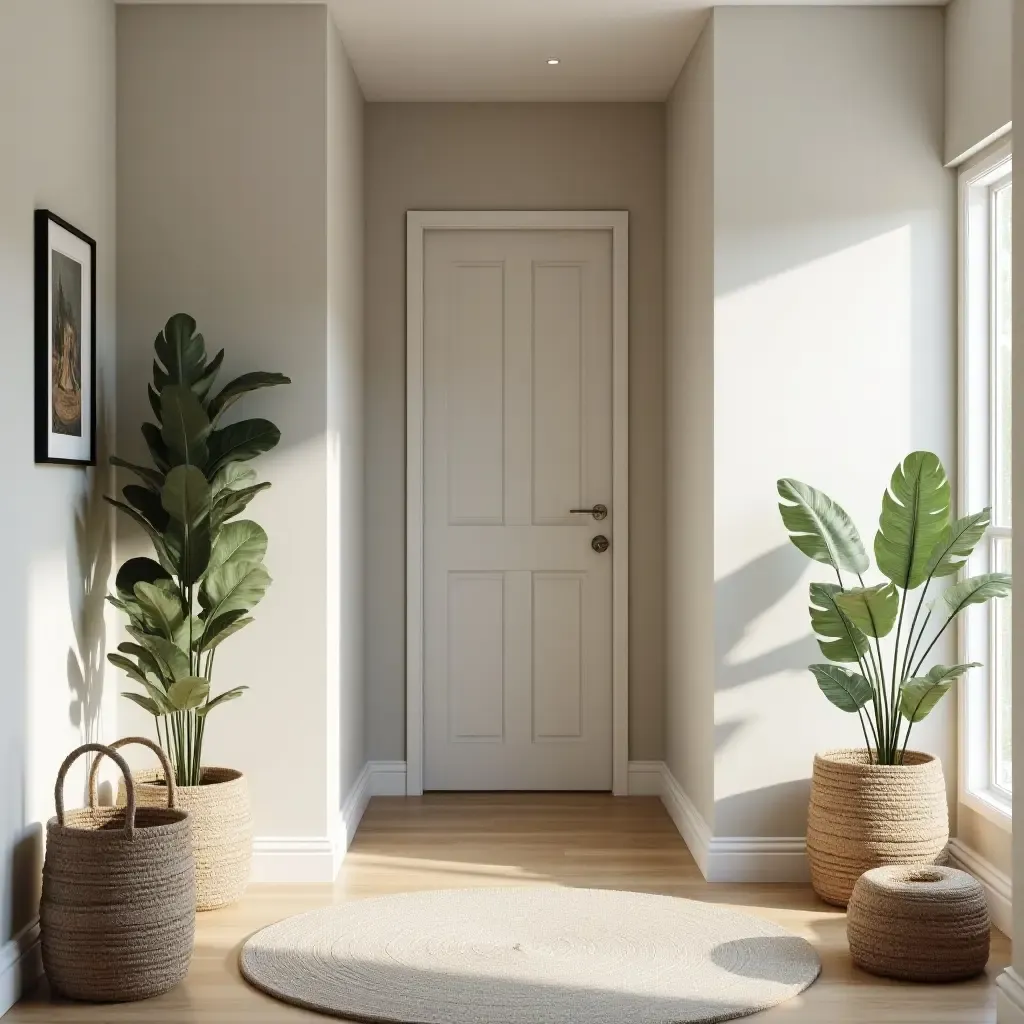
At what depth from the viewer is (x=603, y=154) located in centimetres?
491

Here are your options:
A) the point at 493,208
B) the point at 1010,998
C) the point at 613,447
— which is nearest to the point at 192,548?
the point at 613,447

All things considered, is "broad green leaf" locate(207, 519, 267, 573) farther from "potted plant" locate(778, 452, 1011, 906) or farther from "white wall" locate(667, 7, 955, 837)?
"potted plant" locate(778, 452, 1011, 906)

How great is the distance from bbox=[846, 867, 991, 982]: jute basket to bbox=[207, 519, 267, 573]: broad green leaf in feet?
5.92

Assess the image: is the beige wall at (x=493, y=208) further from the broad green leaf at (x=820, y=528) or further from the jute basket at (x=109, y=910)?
the jute basket at (x=109, y=910)

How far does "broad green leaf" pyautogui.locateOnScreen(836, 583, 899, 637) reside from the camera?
340cm

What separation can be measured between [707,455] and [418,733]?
1.72 metres

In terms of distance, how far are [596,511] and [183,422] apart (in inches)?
76.4

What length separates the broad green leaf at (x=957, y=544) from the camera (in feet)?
11.3

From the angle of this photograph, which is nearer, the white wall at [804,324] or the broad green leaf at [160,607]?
the broad green leaf at [160,607]

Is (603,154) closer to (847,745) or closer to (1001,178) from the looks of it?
(1001,178)

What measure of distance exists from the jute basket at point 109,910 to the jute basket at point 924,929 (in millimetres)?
1638

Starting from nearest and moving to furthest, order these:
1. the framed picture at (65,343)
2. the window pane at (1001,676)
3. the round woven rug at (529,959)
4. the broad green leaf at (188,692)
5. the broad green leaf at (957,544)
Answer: the round woven rug at (529,959), the framed picture at (65,343), the broad green leaf at (188,692), the broad green leaf at (957,544), the window pane at (1001,676)

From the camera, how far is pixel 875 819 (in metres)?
3.44

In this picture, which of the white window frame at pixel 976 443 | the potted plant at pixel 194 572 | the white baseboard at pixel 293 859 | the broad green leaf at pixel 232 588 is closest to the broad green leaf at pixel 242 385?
the potted plant at pixel 194 572
